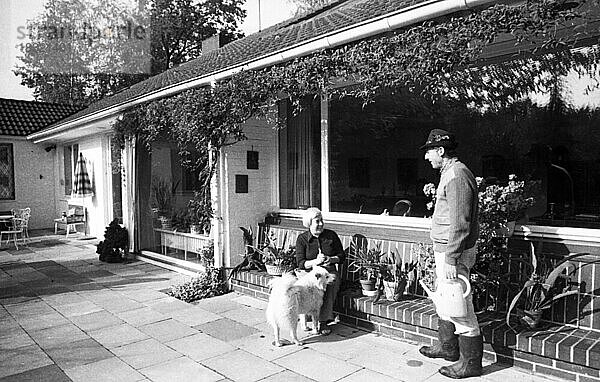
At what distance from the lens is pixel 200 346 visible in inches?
169

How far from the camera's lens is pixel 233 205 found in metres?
6.39

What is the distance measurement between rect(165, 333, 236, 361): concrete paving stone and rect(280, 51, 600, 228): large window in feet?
7.96

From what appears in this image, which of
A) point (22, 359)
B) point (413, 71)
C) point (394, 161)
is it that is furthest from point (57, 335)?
point (394, 161)

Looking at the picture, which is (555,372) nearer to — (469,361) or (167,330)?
(469,361)

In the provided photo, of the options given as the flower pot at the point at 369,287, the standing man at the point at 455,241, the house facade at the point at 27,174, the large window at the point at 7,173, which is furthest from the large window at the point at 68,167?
the standing man at the point at 455,241

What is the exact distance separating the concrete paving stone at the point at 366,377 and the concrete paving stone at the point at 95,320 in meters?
2.87

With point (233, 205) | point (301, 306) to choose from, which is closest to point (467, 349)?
point (301, 306)

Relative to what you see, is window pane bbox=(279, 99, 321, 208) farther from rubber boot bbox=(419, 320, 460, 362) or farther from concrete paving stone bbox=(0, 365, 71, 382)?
concrete paving stone bbox=(0, 365, 71, 382)

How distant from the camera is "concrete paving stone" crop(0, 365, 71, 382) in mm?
3641

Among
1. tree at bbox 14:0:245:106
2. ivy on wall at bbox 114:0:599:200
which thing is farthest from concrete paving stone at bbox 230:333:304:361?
tree at bbox 14:0:245:106

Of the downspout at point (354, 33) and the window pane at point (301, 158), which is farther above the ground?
the downspout at point (354, 33)

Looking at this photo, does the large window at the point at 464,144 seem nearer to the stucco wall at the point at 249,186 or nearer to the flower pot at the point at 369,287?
the stucco wall at the point at 249,186

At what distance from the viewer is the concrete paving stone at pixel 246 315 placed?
196 inches

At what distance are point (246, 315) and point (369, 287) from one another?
151 cm
